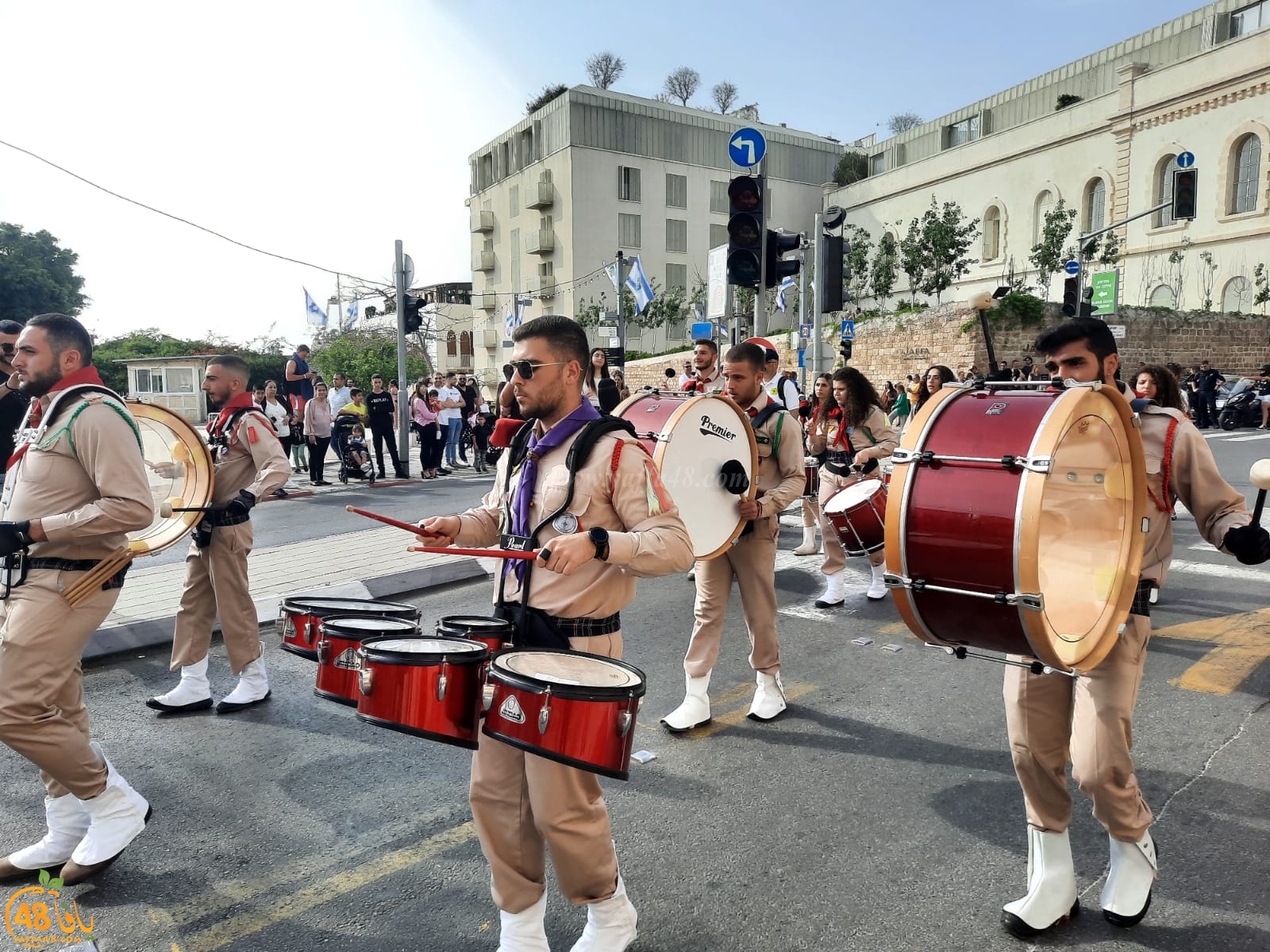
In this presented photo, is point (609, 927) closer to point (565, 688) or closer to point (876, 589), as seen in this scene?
point (565, 688)

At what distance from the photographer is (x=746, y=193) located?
9016 mm

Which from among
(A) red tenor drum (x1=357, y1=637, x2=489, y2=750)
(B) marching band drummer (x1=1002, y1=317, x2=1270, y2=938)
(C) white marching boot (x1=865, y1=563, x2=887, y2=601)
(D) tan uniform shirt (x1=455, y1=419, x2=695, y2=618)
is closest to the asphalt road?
(B) marching band drummer (x1=1002, y1=317, x2=1270, y2=938)

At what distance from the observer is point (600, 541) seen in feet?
8.43

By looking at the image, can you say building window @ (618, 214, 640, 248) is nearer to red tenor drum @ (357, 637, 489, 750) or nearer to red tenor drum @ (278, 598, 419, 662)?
red tenor drum @ (278, 598, 419, 662)

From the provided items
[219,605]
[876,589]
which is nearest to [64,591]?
[219,605]

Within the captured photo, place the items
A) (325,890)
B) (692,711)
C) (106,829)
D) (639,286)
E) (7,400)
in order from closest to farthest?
(325,890)
(106,829)
(692,711)
(7,400)
(639,286)

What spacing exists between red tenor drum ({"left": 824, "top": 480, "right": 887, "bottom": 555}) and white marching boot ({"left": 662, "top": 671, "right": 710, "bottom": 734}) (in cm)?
211

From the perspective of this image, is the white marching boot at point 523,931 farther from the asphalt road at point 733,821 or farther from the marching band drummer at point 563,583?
the asphalt road at point 733,821

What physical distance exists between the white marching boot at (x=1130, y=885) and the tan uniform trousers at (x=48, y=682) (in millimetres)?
3623

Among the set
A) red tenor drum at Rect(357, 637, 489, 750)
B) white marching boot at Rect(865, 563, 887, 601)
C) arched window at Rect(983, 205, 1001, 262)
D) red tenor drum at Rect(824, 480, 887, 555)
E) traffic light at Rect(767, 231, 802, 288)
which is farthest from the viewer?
arched window at Rect(983, 205, 1001, 262)

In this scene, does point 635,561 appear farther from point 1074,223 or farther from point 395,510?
point 1074,223

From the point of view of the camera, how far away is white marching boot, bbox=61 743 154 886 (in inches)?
132

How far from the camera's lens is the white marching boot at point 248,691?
5.07 m

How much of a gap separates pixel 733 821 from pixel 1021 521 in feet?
6.09
